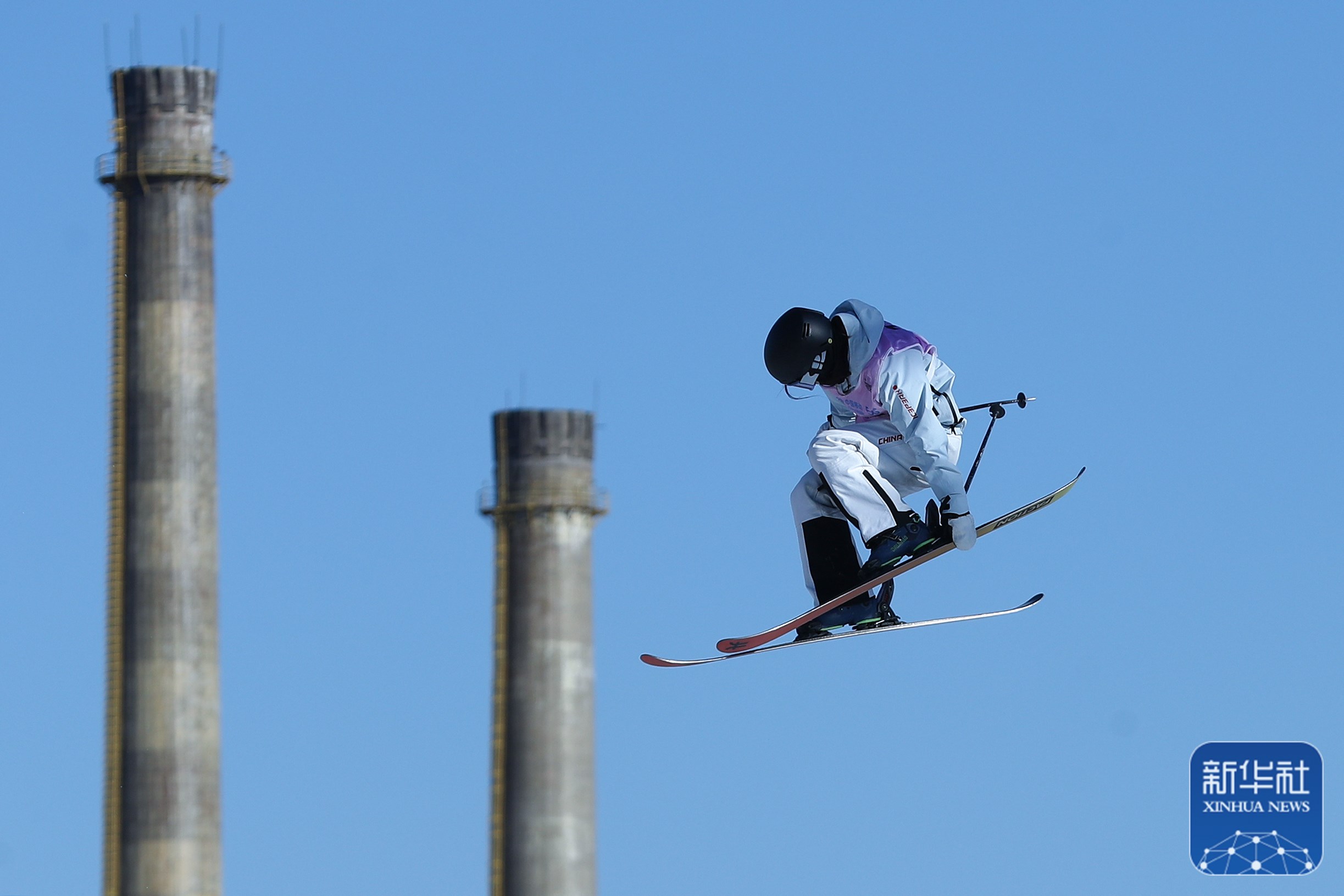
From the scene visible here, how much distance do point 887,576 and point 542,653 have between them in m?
68.2

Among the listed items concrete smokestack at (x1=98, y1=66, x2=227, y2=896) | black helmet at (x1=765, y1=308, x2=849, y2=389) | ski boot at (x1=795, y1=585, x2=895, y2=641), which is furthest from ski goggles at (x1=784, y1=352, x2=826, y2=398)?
concrete smokestack at (x1=98, y1=66, x2=227, y2=896)

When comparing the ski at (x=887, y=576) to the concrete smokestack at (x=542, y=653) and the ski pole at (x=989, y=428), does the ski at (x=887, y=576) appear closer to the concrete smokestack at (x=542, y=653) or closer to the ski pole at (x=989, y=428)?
the ski pole at (x=989, y=428)

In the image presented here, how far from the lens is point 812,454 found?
24.1 m

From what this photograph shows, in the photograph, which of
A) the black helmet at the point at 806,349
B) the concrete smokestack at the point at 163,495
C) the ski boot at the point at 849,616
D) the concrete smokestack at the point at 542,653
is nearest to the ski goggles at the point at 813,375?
the black helmet at the point at 806,349

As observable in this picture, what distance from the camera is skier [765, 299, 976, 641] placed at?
23266mm

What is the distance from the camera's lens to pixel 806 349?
23219mm

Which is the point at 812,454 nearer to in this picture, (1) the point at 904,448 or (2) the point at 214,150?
(1) the point at 904,448

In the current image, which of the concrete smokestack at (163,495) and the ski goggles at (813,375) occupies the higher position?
the concrete smokestack at (163,495)

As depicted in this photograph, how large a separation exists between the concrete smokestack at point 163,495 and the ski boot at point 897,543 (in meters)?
57.6

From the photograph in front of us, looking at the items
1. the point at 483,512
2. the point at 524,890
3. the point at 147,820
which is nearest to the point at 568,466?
the point at 483,512

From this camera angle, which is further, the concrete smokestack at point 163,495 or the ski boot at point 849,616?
the concrete smokestack at point 163,495

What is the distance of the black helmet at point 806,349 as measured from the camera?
23234 millimetres

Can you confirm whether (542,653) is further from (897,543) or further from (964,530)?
(964,530)

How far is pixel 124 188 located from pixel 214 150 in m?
2.76
